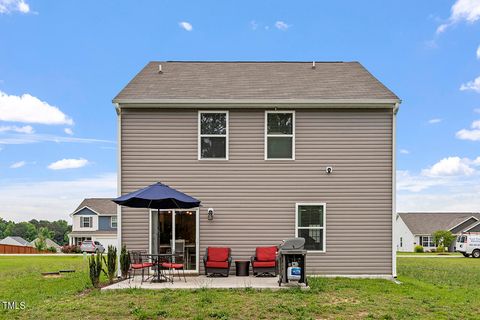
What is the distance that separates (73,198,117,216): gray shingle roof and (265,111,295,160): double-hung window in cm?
3199

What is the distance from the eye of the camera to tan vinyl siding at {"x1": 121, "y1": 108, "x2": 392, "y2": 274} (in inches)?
496

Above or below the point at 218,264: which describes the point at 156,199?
above

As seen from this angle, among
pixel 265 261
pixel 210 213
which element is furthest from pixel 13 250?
pixel 265 261

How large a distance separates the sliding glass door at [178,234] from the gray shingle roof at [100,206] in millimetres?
30857

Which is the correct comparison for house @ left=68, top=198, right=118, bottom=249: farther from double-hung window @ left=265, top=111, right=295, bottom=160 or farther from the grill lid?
the grill lid

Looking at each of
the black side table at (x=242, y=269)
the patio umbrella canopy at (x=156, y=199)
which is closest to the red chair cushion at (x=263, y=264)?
the black side table at (x=242, y=269)

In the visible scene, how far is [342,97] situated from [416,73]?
370cm

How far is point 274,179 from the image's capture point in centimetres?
1270

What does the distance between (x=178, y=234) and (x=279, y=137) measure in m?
3.76

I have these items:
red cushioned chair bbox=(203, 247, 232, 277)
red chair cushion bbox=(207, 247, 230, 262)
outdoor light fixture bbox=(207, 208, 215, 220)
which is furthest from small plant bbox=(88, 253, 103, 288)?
outdoor light fixture bbox=(207, 208, 215, 220)

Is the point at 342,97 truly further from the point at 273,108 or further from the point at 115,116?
the point at 115,116

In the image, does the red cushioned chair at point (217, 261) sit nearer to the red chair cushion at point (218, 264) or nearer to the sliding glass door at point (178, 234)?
the red chair cushion at point (218, 264)

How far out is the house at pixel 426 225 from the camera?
154 ft

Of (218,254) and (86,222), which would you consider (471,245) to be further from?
(86,222)
